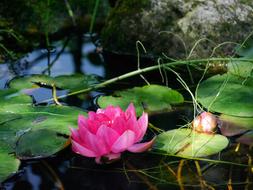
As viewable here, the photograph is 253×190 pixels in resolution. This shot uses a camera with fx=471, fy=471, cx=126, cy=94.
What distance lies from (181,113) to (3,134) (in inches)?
21.4

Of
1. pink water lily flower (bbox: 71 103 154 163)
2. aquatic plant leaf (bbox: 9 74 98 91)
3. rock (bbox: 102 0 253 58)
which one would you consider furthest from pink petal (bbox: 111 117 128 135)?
rock (bbox: 102 0 253 58)

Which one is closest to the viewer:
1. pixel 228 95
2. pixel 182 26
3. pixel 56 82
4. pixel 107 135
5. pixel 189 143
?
pixel 107 135

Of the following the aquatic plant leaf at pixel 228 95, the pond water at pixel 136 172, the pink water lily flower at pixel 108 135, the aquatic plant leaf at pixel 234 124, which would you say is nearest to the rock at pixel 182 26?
the aquatic plant leaf at pixel 228 95

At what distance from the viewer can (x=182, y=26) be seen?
202cm

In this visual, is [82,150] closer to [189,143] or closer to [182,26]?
[189,143]

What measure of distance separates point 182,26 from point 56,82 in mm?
644

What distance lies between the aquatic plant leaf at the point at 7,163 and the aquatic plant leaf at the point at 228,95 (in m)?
0.59

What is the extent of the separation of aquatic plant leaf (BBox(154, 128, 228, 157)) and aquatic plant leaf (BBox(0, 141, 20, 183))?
0.36 m

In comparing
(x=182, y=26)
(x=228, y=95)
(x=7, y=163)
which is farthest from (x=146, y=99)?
(x=182, y=26)

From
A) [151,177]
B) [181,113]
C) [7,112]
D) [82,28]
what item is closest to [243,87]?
[181,113]

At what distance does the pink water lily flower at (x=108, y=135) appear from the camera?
1125mm

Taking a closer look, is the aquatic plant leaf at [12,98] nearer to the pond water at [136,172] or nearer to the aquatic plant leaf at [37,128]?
the aquatic plant leaf at [37,128]

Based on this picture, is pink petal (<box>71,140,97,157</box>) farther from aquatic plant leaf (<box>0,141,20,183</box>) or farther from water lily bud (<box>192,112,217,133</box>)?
water lily bud (<box>192,112,217,133</box>)

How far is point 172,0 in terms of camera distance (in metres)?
2.06
